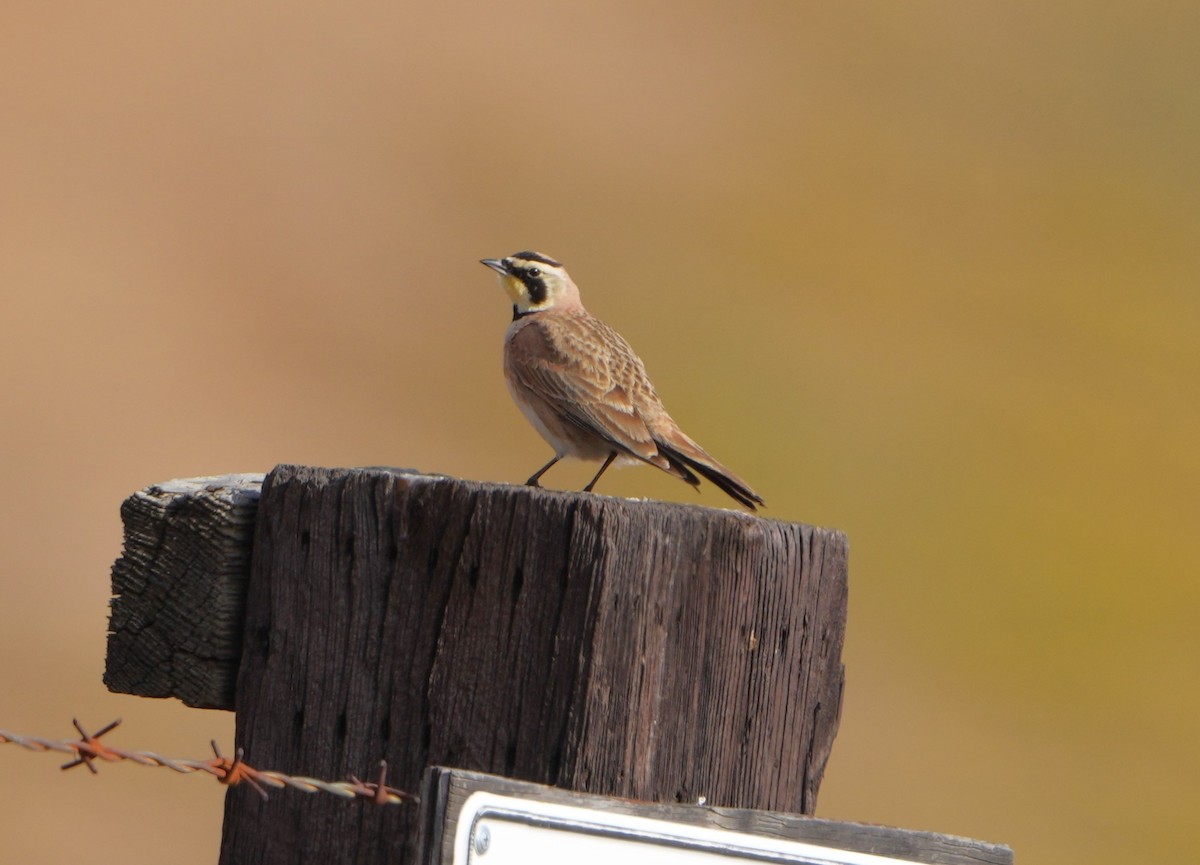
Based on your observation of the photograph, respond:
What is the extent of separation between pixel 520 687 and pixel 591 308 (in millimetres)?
21730

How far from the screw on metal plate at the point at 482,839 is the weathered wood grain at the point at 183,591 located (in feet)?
2.41

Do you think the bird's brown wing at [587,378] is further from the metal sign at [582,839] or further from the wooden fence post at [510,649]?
the metal sign at [582,839]

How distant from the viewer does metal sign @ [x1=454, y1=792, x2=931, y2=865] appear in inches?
107

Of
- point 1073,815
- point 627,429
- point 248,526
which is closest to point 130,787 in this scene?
point 1073,815

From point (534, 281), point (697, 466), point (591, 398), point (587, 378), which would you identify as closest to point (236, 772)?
point (697, 466)

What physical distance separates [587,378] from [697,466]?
0.68 meters

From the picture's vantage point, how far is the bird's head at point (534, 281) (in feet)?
27.2

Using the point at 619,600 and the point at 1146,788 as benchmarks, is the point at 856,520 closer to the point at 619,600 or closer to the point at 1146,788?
the point at 1146,788

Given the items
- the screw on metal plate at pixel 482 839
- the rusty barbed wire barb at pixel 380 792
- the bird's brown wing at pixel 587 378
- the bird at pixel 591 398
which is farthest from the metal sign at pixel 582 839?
the bird's brown wing at pixel 587 378

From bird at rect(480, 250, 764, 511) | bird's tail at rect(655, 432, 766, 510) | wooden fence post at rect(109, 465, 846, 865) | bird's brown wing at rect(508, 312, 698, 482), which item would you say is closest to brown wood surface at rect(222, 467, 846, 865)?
wooden fence post at rect(109, 465, 846, 865)

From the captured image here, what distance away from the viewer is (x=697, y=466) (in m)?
6.79

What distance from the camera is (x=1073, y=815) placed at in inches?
672

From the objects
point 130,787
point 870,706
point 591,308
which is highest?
point 591,308

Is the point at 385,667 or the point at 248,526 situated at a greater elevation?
the point at 248,526
